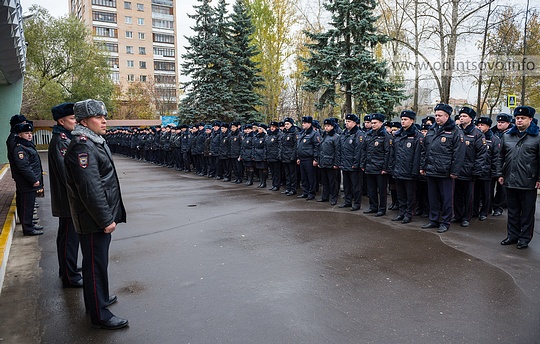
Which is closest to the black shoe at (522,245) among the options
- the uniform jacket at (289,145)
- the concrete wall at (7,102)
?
the uniform jacket at (289,145)

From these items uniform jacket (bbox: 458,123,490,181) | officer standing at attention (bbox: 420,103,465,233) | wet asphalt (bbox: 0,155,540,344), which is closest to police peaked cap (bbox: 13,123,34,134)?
wet asphalt (bbox: 0,155,540,344)

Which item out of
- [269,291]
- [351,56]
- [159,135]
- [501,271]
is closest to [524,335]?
[501,271]

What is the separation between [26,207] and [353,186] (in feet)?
21.6

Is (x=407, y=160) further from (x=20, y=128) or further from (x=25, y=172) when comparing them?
(x=20, y=128)

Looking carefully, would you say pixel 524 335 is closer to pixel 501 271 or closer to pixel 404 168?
pixel 501 271

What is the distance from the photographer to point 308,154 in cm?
1091

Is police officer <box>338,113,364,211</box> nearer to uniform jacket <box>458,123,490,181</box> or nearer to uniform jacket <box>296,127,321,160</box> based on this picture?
uniform jacket <box>296,127,321,160</box>

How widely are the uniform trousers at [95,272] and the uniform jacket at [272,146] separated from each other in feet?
29.3

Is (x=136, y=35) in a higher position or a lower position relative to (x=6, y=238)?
higher

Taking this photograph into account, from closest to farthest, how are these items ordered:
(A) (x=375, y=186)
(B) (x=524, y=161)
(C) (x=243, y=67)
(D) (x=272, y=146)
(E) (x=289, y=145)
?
(B) (x=524, y=161)
(A) (x=375, y=186)
(E) (x=289, y=145)
(D) (x=272, y=146)
(C) (x=243, y=67)

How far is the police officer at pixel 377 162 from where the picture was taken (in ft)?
28.7

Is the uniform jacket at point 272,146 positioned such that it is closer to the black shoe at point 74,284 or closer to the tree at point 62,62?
the black shoe at point 74,284

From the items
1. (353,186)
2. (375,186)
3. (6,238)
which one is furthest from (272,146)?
(6,238)

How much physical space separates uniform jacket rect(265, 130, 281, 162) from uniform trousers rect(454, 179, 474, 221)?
5.57 m
